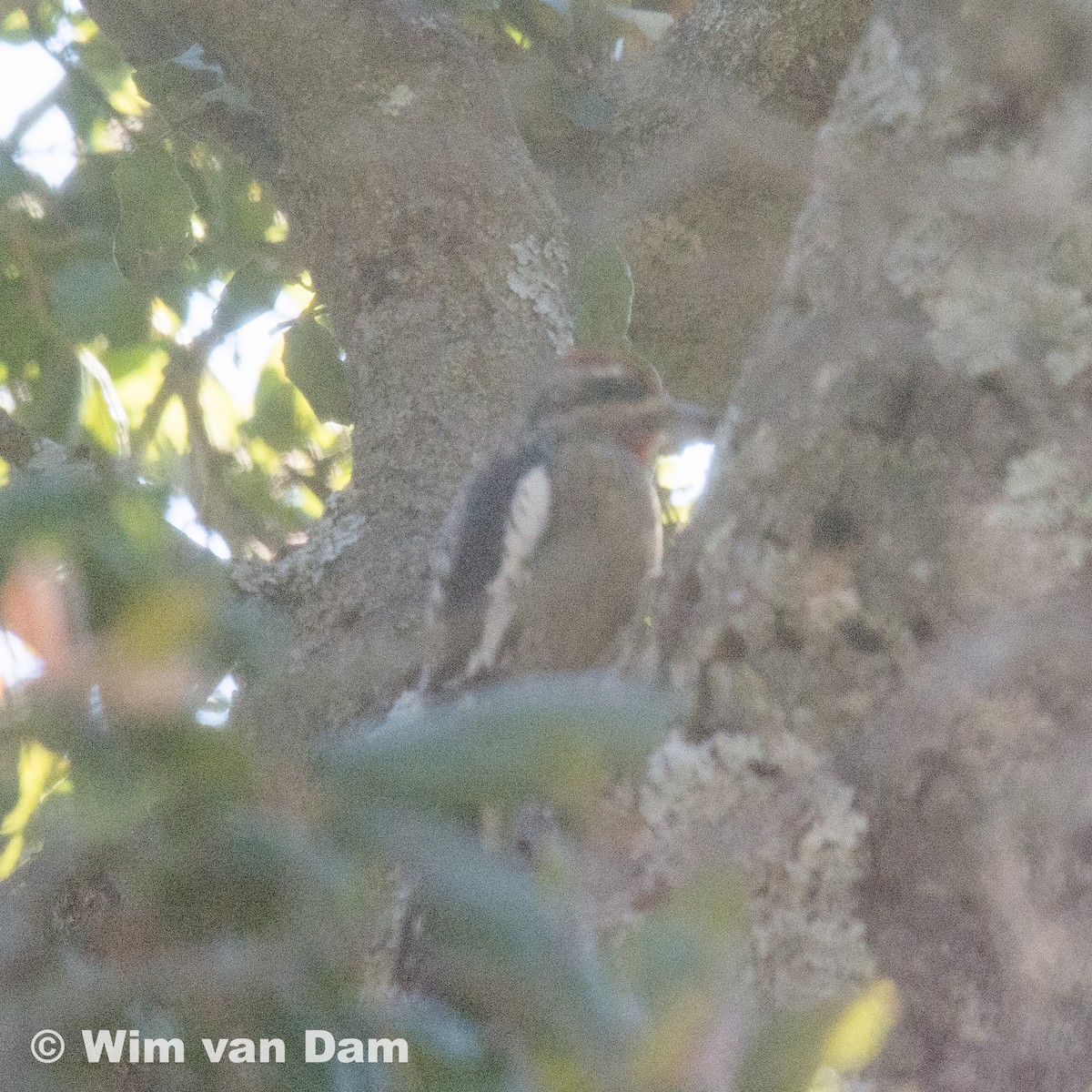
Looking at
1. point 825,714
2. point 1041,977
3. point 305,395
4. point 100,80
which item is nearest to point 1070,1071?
point 1041,977

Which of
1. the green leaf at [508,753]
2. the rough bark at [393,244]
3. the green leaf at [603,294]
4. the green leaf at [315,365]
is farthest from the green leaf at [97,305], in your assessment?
the green leaf at [508,753]

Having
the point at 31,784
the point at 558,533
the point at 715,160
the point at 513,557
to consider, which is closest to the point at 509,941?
the point at 31,784

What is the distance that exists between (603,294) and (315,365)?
0.64 metres

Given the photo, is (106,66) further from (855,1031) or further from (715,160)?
(855,1031)

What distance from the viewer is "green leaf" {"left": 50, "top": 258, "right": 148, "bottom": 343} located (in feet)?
9.03

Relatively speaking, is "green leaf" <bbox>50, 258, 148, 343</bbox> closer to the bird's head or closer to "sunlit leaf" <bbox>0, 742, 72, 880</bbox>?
the bird's head

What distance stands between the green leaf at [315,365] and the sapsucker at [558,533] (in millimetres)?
398

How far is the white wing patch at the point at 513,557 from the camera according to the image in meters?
2.69

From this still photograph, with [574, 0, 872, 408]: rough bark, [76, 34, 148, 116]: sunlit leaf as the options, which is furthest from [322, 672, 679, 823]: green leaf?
[76, 34, 148, 116]: sunlit leaf

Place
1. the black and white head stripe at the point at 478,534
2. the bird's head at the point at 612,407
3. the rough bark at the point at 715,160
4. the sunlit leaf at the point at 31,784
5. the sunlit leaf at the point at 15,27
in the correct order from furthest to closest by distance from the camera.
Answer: the sunlit leaf at the point at 15,27, the rough bark at the point at 715,160, the bird's head at the point at 612,407, the black and white head stripe at the point at 478,534, the sunlit leaf at the point at 31,784

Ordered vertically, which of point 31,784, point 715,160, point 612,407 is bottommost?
point 31,784

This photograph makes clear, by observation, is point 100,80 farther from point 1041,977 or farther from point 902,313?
point 1041,977

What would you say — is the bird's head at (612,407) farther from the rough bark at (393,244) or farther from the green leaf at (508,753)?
the green leaf at (508,753)

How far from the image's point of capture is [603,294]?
9.04 feet
